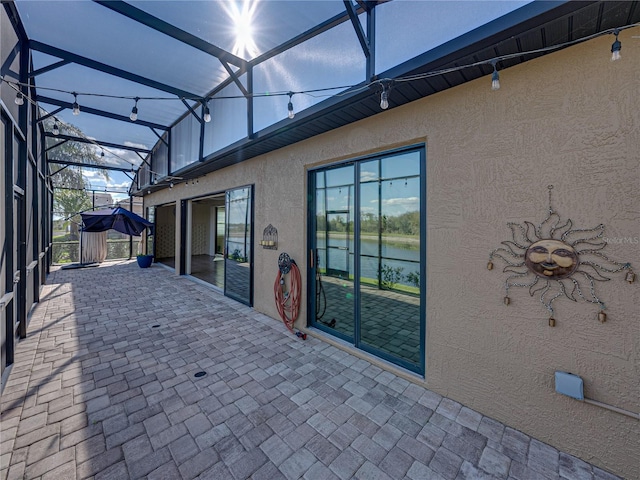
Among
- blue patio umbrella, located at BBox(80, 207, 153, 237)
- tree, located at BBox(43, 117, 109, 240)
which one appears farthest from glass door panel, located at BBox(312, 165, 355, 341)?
tree, located at BBox(43, 117, 109, 240)

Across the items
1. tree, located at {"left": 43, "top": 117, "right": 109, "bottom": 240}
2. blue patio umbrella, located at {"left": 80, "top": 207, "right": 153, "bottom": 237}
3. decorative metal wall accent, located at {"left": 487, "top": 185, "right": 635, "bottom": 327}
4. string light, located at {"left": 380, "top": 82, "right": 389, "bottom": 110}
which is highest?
tree, located at {"left": 43, "top": 117, "right": 109, "bottom": 240}

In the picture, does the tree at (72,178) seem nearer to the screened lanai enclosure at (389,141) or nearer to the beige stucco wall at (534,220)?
the screened lanai enclosure at (389,141)

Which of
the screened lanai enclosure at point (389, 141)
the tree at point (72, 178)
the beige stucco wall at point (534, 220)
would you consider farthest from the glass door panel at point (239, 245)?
the tree at point (72, 178)

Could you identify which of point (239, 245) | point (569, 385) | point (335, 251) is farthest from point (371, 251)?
point (239, 245)

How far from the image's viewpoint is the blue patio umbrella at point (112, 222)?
8539 mm

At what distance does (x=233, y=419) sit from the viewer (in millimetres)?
2215

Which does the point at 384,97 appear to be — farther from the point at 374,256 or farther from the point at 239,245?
the point at 239,245

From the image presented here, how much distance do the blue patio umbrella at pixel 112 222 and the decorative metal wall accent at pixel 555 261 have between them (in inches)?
413

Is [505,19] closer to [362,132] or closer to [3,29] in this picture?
[362,132]

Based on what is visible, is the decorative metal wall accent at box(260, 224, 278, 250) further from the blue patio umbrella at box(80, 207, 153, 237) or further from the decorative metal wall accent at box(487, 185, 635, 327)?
the blue patio umbrella at box(80, 207, 153, 237)

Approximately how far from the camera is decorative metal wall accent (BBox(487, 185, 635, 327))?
182 cm

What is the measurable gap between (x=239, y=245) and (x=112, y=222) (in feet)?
20.0

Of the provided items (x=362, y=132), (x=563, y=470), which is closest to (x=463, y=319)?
(x=563, y=470)

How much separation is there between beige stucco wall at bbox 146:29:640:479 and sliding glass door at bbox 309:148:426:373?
30cm
